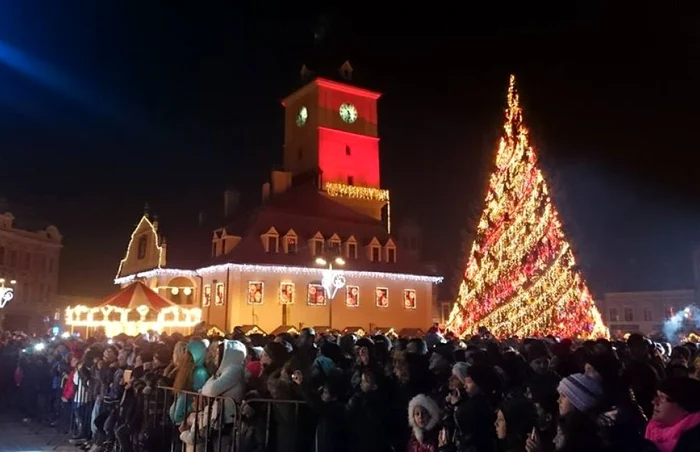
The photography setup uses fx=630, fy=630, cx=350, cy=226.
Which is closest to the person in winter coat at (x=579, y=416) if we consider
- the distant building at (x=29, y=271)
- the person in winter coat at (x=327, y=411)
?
the person in winter coat at (x=327, y=411)

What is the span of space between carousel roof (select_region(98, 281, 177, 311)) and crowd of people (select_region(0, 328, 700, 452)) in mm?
11213

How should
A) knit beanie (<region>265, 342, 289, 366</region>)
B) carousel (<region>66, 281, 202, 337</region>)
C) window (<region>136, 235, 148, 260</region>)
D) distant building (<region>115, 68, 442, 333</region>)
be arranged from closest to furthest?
knit beanie (<region>265, 342, 289, 366</region>) < carousel (<region>66, 281, 202, 337</region>) < distant building (<region>115, 68, 442, 333</region>) < window (<region>136, 235, 148, 260</region>)

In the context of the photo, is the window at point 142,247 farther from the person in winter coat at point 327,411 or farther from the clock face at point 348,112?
the person in winter coat at point 327,411

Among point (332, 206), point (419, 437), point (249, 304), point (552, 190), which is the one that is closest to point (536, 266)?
point (552, 190)

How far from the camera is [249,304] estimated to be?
3797 centimetres

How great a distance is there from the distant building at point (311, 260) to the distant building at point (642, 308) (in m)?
22.8

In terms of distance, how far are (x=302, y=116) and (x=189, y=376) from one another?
4708cm

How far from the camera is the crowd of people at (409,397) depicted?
4.32 meters

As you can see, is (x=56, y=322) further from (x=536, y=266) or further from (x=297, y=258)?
(x=536, y=266)

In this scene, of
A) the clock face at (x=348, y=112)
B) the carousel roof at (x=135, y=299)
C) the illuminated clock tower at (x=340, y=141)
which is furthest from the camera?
the clock face at (x=348, y=112)

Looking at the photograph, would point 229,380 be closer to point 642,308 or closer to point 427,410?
point 427,410

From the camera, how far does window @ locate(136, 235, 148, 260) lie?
1793 inches

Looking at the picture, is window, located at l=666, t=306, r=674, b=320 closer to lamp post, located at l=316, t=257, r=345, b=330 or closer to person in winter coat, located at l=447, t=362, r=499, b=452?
lamp post, located at l=316, t=257, r=345, b=330

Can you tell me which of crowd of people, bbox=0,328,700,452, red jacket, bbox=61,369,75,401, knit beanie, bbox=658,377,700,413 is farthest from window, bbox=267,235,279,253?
knit beanie, bbox=658,377,700,413
